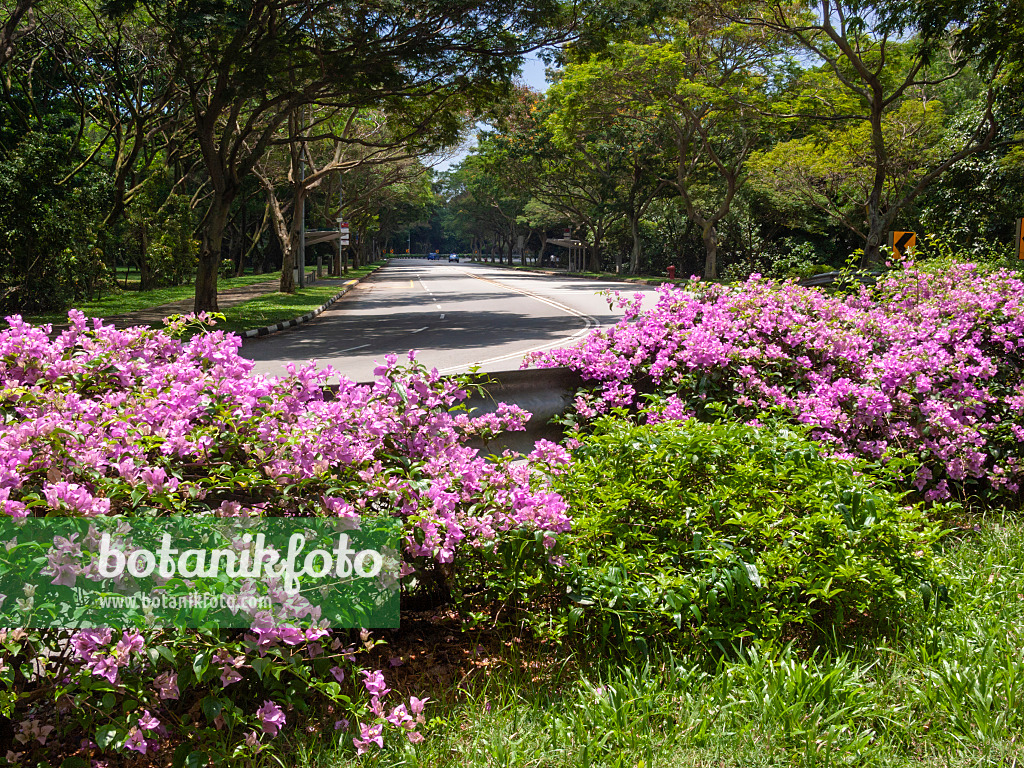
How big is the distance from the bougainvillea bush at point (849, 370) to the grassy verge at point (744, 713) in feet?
5.98

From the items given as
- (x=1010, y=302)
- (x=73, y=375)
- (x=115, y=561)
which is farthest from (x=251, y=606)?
(x=1010, y=302)

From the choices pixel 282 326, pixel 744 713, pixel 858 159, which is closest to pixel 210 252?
pixel 282 326

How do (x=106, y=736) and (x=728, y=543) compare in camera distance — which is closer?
(x=106, y=736)

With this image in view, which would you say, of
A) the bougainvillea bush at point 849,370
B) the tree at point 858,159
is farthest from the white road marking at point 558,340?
the tree at point 858,159

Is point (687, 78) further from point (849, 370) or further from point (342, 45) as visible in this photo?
point (849, 370)

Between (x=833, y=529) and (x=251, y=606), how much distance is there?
2.25 m

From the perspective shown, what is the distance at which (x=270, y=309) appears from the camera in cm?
2312

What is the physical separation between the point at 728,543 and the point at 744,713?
69 centimetres

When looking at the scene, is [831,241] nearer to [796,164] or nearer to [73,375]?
[796,164]

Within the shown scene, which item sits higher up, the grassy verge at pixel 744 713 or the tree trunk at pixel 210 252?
the tree trunk at pixel 210 252

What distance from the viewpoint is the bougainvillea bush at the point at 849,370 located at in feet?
17.0

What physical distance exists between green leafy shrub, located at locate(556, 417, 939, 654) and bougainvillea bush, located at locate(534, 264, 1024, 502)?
1035 millimetres

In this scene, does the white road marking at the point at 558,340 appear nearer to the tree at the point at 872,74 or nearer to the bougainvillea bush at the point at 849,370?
the bougainvillea bush at the point at 849,370

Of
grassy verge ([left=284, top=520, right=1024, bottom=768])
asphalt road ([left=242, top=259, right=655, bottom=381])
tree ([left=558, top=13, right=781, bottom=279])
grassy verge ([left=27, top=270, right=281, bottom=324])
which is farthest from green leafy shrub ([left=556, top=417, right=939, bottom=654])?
tree ([left=558, top=13, right=781, bottom=279])
